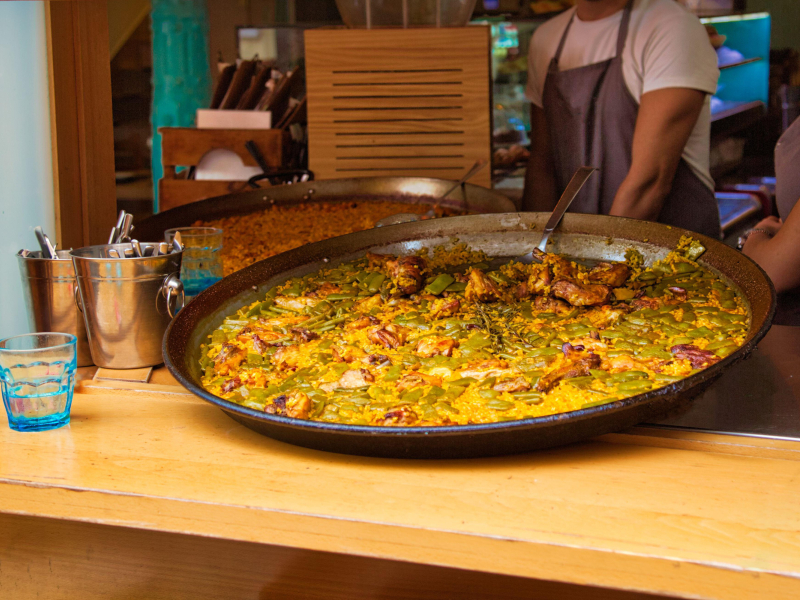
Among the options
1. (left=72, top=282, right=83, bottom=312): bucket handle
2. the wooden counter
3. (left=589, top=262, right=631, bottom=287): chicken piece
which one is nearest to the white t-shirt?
(left=589, top=262, right=631, bottom=287): chicken piece

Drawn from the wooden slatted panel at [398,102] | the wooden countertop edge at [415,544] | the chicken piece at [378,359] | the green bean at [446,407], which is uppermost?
the wooden slatted panel at [398,102]

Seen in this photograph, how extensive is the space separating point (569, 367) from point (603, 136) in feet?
6.83

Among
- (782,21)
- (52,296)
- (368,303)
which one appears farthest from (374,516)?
(782,21)

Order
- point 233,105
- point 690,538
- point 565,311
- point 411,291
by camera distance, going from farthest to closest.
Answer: point 233,105 → point 411,291 → point 565,311 → point 690,538

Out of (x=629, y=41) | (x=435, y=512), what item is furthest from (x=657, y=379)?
(x=629, y=41)

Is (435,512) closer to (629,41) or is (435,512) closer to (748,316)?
(748,316)

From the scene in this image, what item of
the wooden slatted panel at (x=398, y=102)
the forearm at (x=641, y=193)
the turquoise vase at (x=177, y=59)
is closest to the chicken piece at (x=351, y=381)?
the forearm at (x=641, y=193)

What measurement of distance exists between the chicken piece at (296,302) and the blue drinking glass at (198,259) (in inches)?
11.4

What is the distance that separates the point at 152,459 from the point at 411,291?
2.32 ft

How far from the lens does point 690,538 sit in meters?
0.85

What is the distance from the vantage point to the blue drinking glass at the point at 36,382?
115 centimetres

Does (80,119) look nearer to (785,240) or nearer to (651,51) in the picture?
(785,240)

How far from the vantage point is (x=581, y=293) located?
1.45m

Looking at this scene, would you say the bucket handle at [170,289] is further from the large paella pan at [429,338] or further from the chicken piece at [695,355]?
the chicken piece at [695,355]
